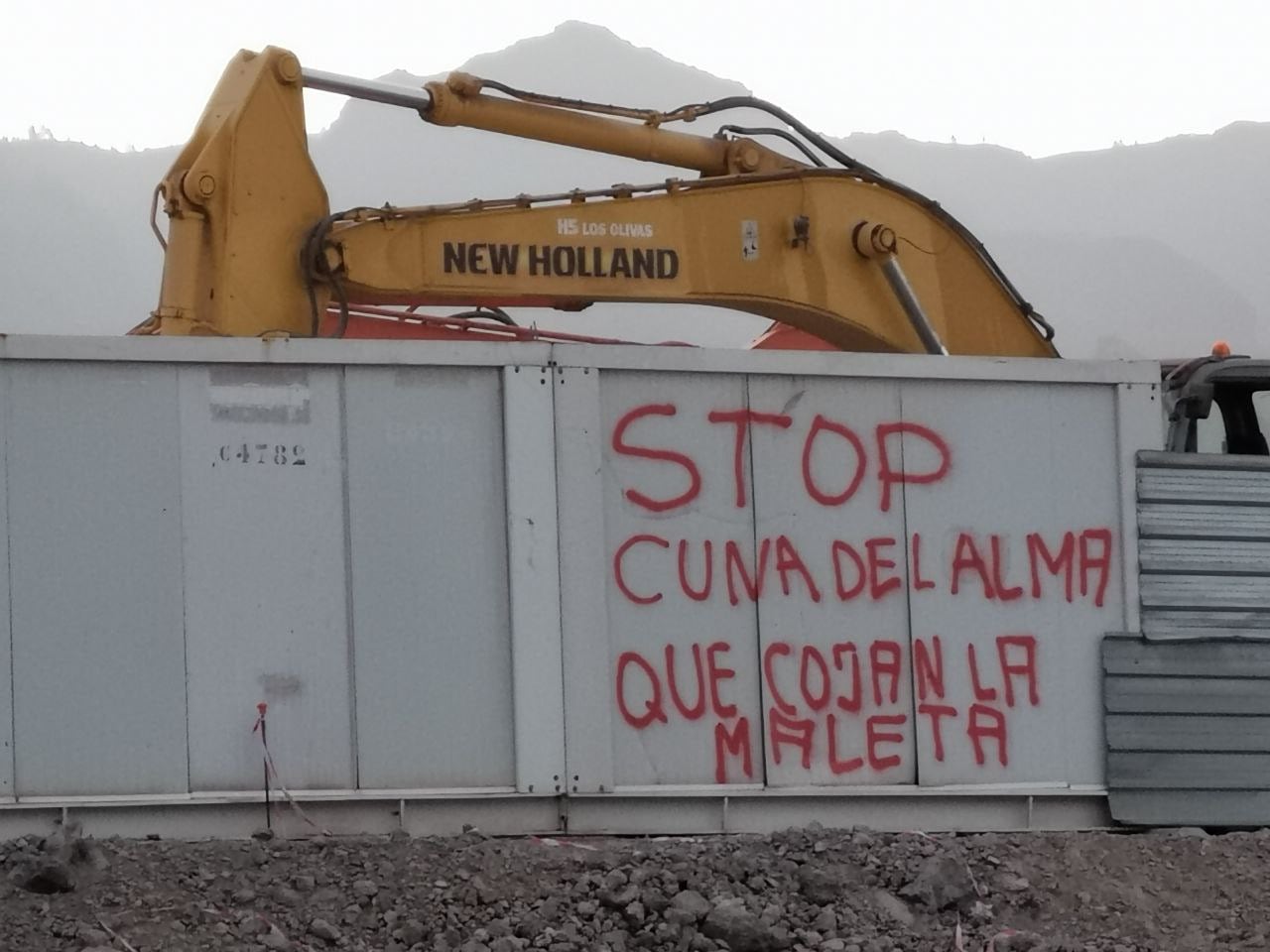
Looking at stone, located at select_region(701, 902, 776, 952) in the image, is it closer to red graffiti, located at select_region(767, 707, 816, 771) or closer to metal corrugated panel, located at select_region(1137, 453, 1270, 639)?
red graffiti, located at select_region(767, 707, 816, 771)

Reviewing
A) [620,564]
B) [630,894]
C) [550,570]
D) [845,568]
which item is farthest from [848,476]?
[630,894]

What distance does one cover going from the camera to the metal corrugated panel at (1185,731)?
7465 mm

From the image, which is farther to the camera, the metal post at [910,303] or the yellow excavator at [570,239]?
the metal post at [910,303]

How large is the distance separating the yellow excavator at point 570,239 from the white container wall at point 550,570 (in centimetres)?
64

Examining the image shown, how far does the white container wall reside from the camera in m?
6.53

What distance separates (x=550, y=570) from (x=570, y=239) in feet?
6.37

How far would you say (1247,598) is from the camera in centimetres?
760

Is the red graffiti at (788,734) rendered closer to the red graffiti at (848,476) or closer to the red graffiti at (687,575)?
the red graffiti at (687,575)

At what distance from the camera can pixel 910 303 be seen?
8.79 metres

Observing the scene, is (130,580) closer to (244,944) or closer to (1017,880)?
(244,944)

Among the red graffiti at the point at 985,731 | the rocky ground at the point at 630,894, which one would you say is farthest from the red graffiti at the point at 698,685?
the red graffiti at the point at 985,731

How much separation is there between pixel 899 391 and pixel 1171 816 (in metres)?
2.04

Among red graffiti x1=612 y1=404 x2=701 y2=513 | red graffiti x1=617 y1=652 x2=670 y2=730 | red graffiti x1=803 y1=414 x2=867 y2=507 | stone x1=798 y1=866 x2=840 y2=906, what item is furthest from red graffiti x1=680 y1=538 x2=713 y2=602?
stone x1=798 y1=866 x2=840 y2=906

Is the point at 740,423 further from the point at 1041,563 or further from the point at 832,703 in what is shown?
the point at 1041,563
